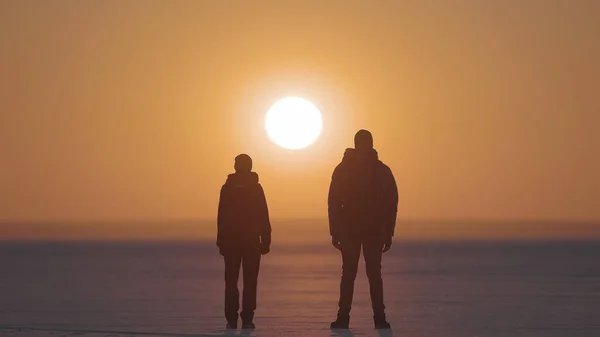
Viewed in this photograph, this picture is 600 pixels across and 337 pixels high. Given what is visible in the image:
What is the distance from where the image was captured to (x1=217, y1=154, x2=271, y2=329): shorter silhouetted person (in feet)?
45.5

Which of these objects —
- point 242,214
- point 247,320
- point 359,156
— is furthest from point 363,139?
point 247,320

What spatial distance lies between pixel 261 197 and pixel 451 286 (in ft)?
33.6

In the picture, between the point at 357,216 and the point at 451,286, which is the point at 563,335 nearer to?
the point at 357,216

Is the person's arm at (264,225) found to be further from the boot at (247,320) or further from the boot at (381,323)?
the boot at (381,323)

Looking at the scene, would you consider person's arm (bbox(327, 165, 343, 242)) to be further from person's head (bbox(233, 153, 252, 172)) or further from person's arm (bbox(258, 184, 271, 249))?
person's head (bbox(233, 153, 252, 172))

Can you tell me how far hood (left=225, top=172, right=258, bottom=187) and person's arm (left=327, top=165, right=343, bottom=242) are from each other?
977 millimetres

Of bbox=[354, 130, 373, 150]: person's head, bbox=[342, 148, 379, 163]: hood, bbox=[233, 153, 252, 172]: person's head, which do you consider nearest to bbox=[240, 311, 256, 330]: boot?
bbox=[233, 153, 252, 172]: person's head

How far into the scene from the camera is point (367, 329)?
42.9 feet

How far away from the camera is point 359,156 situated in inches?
530

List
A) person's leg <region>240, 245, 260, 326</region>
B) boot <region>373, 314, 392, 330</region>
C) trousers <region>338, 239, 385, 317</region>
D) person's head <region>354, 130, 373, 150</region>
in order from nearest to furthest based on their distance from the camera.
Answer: boot <region>373, 314, 392, 330</region> → trousers <region>338, 239, 385, 317</region> → person's head <region>354, 130, 373, 150</region> → person's leg <region>240, 245, 260, 326</region>

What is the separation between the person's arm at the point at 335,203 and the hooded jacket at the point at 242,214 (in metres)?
0.84

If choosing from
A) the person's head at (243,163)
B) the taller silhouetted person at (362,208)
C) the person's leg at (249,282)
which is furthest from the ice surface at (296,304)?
the person's head at (243,163)

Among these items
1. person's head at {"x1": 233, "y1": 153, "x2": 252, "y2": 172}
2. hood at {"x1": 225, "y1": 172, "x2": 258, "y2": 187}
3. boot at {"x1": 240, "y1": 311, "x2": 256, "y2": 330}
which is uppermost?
person's head at {"x1": 233, "y1": 153, "x2": 252, "y2": 172}

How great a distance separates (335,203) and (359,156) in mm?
566
